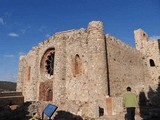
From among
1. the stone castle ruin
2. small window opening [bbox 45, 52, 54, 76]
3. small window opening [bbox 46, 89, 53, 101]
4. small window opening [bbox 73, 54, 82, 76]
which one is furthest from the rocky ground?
small window opening [bbox 45, 52, 54, 76]

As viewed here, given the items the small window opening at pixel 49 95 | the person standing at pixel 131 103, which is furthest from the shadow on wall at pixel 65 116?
the small window opening at pixel 49 95

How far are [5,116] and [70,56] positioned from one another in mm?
7378

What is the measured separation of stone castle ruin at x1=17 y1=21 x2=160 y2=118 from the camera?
12523 millimetres

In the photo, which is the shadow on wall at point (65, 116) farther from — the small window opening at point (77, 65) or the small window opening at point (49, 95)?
the small window opening at point (49, 95)

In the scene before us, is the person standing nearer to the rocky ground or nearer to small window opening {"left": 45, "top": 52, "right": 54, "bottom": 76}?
the rocky ground

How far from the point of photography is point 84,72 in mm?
15414

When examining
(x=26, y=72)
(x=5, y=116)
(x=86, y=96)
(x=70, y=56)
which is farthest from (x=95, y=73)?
(x=26, y=72)

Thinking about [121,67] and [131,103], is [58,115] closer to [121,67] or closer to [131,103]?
[131,103]

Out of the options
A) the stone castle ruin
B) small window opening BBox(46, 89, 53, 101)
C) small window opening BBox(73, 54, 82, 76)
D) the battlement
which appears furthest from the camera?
small window opening BBox(46, 89, 53, 101)

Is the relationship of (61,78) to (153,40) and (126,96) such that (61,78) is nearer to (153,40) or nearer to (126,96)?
(126,96)

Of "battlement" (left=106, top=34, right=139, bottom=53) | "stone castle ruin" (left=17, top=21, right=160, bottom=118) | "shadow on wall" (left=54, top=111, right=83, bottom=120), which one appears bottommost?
"shadow on wall" (left=54, top=111, right=83, bottom=120)

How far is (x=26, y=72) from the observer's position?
2230 cm

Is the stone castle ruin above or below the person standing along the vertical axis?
above

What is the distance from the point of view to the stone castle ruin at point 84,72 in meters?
12.5
